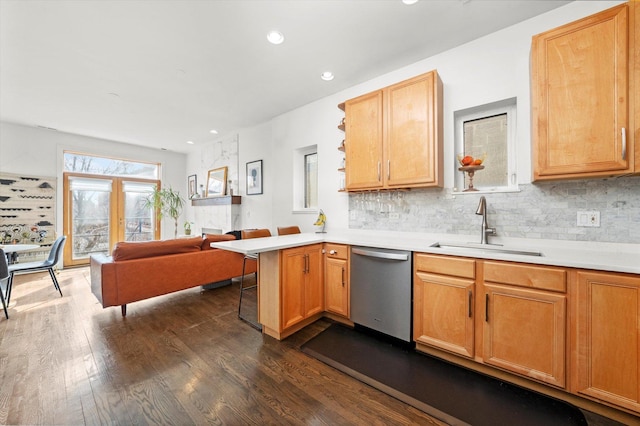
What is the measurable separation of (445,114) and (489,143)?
50 cm

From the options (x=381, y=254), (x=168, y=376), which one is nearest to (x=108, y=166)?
(x=168, y=376)

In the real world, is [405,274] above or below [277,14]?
below

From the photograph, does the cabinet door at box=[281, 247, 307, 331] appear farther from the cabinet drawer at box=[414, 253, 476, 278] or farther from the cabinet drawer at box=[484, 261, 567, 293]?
the cabinet drawer at box=[484, 261, 567, 293]

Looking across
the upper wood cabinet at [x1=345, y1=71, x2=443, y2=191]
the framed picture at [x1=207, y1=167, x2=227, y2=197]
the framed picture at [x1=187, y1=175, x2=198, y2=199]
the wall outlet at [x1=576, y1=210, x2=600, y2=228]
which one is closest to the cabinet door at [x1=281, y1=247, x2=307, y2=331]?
the upper wood cabinet at [x1=345, y1=71, x2=443, y2=191]

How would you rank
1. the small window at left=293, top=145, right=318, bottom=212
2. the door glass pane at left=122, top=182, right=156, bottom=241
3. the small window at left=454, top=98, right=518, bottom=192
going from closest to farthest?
the small window at left=454, top=98, right=518, bottom=192 → the small window at left=293, top=145, right=318, bottom=212 → the door glass pane at left=122, top=182, right=156, bottom=241

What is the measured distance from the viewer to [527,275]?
1.53 metres

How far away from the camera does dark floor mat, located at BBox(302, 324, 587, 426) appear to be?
1.39 m

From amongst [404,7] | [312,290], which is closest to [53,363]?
[312,290]

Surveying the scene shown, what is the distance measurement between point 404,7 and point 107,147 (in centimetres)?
660

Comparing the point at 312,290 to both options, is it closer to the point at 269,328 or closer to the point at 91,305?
the point at 269,328

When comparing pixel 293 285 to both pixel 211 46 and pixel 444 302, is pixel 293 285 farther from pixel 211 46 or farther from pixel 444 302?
pixel 211 46

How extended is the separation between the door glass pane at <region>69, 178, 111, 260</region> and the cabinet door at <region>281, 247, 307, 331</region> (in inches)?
225

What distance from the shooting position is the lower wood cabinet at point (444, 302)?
175cm

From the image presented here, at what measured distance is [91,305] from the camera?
2.99m
